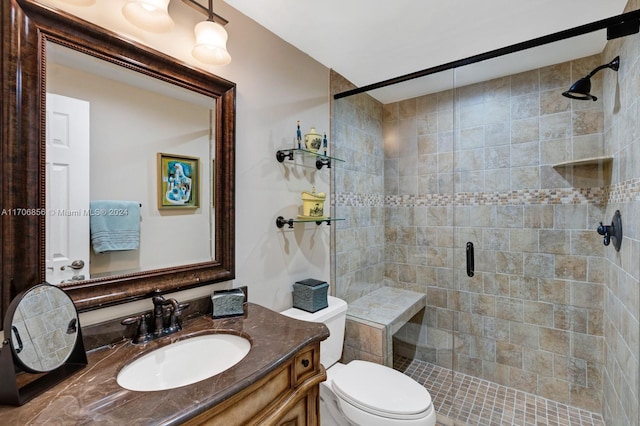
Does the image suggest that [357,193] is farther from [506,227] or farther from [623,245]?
[623,245]

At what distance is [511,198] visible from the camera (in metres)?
2.20

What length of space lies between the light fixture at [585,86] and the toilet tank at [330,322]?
193cm

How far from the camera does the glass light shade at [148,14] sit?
1055mm

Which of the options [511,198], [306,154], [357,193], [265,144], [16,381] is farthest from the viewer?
[357,193]

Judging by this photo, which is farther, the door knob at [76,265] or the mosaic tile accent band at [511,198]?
the mosaic tile accent band at [511,198]

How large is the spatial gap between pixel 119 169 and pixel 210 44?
65cm

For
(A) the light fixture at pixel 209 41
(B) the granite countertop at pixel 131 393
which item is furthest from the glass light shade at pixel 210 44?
(B) the granite countertop at pixel 131 393

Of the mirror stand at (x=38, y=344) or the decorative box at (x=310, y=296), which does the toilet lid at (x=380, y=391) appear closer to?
the decorative box at (x=310, y=296)

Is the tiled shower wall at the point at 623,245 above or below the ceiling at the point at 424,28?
below

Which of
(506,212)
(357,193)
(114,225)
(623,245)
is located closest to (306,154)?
(357,193)

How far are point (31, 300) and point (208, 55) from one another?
1.09 meters

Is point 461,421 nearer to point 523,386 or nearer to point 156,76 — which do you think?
point 523,386

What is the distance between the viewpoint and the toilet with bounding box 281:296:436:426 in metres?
1.38

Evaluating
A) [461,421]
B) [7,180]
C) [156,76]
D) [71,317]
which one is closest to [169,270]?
Answer: [71,317]
